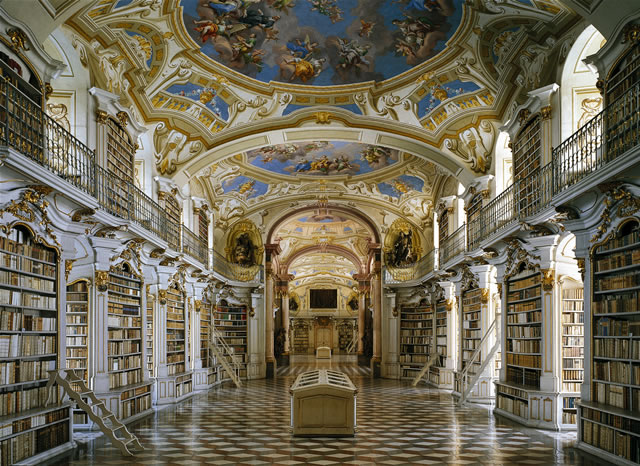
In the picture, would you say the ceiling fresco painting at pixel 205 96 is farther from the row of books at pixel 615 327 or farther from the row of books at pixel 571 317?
the row of books at pixel 615 327

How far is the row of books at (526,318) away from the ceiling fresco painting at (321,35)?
212 inches

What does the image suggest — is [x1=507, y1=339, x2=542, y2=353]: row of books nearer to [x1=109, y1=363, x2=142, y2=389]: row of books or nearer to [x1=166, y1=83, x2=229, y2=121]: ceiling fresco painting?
[x1=109, y1=363, x2=142, y2=389]: row of books

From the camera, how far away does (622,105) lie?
319 inches

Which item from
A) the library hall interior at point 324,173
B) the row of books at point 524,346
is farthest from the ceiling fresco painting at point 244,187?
the row of books at point 524,346

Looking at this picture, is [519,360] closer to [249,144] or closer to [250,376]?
[249,144]

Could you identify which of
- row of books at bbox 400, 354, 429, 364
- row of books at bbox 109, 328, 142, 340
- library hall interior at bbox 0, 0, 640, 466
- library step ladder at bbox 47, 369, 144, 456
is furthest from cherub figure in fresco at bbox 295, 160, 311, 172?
library step ladder at bbox 47, 369, 144, 456

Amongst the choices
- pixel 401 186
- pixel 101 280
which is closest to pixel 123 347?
pixel 101 280

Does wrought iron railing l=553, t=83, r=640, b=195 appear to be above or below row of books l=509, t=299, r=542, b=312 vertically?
above

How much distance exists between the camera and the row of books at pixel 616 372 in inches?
313

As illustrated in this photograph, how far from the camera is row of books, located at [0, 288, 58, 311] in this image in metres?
7.85

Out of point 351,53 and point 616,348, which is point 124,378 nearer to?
point 351,53

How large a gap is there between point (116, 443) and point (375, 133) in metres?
10.0

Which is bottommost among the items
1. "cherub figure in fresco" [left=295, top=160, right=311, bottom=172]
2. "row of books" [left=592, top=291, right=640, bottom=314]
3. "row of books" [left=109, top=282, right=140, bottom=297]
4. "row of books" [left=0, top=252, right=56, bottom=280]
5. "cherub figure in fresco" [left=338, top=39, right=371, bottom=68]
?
"row of books" [left=592, top=291, right=640, bottom=314]

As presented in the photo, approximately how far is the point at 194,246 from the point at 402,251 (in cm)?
869
